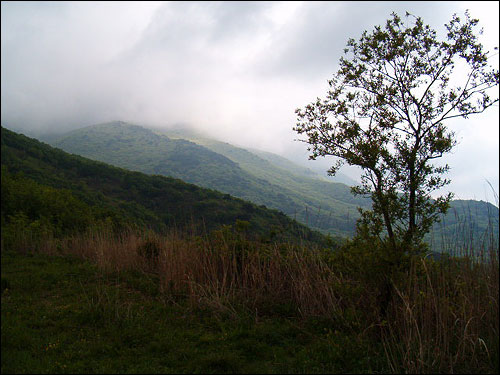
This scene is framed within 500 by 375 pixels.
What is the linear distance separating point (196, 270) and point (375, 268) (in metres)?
3.69

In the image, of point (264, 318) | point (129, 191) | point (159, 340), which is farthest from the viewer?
point (129, 191)

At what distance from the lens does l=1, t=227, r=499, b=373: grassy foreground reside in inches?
129

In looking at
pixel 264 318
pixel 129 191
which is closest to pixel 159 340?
pixel 264 318

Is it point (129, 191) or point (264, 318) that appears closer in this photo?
point (264, 318)

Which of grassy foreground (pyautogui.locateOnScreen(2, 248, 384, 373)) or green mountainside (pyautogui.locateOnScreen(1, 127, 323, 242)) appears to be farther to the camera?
green mountainside (pyautogui.locateOnScreen(1, 127, 323, 242))

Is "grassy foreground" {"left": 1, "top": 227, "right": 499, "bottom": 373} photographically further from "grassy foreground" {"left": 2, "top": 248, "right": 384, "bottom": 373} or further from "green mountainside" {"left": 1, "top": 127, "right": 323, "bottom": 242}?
"green mountainside" {"left": 1, "top": 127, "right": 323, "bottom": 242}

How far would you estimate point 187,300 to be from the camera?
579 cm

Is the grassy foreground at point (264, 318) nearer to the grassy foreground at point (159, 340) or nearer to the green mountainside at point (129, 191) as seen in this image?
the grassy foreground at point (159, 340)

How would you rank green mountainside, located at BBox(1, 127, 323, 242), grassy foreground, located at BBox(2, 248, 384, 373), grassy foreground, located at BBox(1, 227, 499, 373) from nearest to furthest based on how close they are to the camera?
1. grassy foreground, located at BBox(1, 227, 499, 373)
2. grassy foreground, located at BBox(2, 248, 384, 373)
3. green mountainside, located at BBox(1, 127, 323, 242)

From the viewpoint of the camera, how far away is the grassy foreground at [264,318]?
3.27 meters

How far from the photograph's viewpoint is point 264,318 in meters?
5.10

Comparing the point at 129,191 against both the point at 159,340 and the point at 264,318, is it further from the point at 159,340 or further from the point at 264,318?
the point at 159,340

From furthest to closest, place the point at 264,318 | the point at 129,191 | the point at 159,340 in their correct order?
the point at 129,191 → the point at 264,318 → the point at 159,340

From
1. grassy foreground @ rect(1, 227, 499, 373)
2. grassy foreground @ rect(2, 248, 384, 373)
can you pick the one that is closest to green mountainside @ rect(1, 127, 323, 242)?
grassy foreground @ rect(1, 227, 499, 373)
